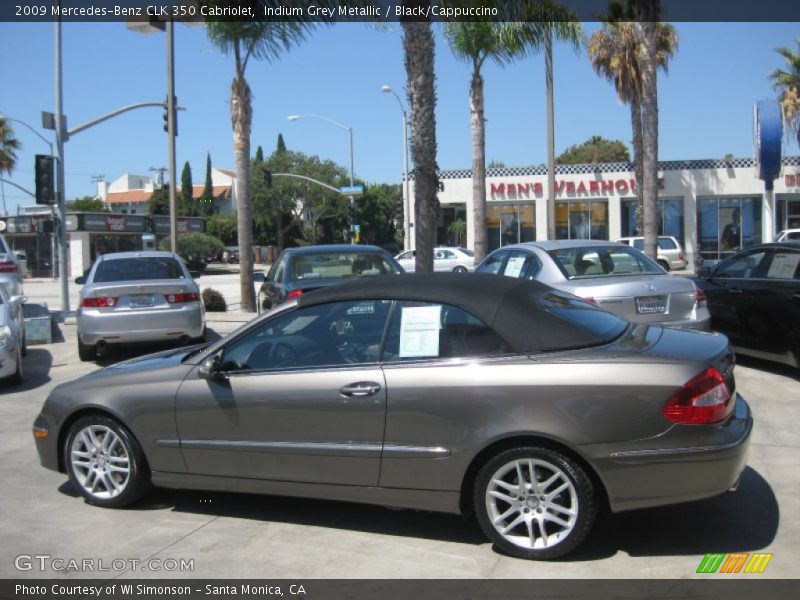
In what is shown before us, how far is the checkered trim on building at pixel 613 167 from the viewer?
3538cm

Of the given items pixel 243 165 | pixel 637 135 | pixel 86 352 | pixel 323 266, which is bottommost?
pixel 86 352

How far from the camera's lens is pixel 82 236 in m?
51.3

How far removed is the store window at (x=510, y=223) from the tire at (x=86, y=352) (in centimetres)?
2813

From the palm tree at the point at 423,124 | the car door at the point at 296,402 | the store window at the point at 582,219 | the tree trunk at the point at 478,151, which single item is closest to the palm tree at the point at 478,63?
the tree trunk at the point at 478,151

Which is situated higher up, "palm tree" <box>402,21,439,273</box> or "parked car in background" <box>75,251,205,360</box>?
"palm tree" <box>402,21,439,273</box>

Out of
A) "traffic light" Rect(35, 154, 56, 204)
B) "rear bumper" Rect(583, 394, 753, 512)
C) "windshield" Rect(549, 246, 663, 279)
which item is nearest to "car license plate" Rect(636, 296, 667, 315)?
"windshield" Rect(549, 246, 663, 279)

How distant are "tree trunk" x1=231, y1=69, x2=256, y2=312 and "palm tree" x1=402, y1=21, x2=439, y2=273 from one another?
23.3 ft

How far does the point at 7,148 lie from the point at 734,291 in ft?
162

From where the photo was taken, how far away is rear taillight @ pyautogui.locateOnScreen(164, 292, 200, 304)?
10812 millimetres

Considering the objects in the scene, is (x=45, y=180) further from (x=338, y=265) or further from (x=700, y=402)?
(x=700, y=402)

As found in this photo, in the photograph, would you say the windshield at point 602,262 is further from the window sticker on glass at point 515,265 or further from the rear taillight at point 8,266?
the rear taillight at point 8,266

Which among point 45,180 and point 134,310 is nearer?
point 134,310

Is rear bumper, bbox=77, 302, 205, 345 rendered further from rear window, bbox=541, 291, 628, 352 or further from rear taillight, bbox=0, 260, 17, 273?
rear window, bbox=541, 291, 628, 352

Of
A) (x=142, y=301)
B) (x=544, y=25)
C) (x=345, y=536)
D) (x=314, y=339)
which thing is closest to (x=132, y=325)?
(x=142, y=301)
